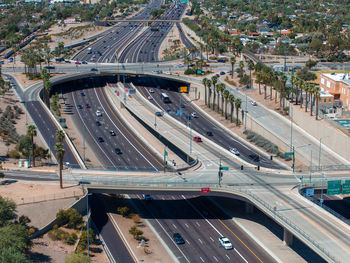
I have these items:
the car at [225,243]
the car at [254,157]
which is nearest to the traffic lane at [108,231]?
the car at [225,243]

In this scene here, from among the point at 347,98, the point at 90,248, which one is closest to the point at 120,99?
the point at 347,98

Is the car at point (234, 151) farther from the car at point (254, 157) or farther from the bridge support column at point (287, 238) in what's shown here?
the bridge support column at point (287, 238)

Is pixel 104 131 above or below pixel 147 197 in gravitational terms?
above

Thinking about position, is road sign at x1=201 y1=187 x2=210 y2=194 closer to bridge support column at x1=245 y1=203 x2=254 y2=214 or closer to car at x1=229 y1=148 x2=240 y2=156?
bridge support column at x1=245 y1=203 x2=254 y2=214

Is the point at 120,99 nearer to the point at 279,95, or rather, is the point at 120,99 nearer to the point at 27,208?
the point at 279,95

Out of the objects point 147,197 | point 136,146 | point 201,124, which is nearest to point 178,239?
point 147,197

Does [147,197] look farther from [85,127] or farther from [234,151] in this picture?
[85,127]
